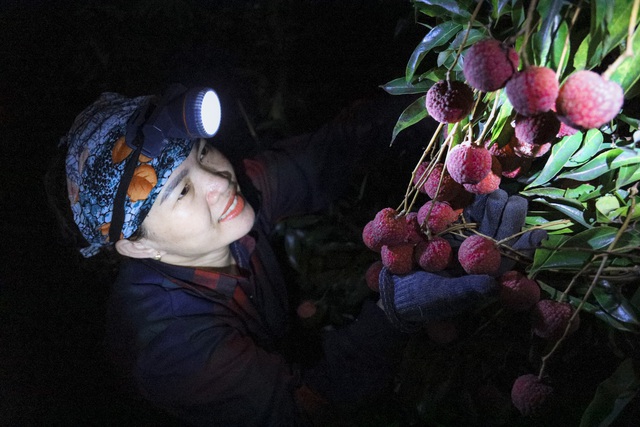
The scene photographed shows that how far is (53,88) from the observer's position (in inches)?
62.2

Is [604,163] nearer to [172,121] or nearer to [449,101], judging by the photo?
[449,101]

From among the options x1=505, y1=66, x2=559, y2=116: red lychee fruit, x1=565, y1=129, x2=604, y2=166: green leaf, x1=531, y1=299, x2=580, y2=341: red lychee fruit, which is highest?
x1=505, y1=66, x2=559, y2=116: red lychee fruit

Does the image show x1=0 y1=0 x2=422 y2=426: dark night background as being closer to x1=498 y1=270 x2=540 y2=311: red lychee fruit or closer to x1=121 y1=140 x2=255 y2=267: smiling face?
x1=121 y1=140 x2=255 y2=267: smiling face

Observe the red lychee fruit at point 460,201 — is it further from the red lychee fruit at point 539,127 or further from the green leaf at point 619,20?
the green leaf at point 619,20

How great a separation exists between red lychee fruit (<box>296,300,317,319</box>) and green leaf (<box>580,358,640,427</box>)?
1114 mm

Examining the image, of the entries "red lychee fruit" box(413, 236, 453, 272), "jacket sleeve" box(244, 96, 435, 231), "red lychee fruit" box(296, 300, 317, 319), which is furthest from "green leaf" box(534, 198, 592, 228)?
"red lychee fruit" box(296, 300, 317, 319)

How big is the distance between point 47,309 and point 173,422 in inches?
27.3

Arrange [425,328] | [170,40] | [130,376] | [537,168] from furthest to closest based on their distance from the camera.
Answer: [170,40], [130,376], [425,328], [537,168]

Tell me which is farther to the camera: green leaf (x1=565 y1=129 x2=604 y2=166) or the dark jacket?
the dark jacket

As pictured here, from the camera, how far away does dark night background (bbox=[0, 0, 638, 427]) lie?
4.81ft

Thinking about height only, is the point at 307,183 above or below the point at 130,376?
above

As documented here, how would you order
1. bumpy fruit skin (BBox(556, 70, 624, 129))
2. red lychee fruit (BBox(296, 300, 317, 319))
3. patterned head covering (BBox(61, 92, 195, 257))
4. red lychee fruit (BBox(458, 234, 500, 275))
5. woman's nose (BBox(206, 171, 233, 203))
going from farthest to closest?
red lychee fruit (BBox(296, 300, 317, 319)), woman's nose (BBox(206, 171, 233, 203)), patterned head covering (BBox(61, 92, 195, 257)), red lychee fruit (BBox(458, 234, 500, 275)), bumpy fruit skin (BBox(556, 70, 624, 129))

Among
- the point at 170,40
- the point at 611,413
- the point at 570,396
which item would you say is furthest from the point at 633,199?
the point at 170,40

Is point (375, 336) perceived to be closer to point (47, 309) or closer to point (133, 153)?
point (133, 153)
